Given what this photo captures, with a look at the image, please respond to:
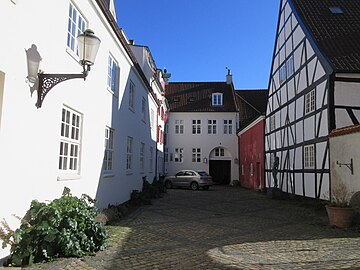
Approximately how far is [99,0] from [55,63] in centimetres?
325

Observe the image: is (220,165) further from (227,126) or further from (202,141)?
(227,126)

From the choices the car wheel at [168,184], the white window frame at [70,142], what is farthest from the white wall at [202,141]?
the white window frame at [70,142]

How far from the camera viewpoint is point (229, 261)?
19.7 ft

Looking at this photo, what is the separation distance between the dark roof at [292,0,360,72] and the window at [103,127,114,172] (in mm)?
8585

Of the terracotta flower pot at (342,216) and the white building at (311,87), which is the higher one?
the white building at (311,87)

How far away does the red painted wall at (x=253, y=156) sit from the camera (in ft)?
79.2

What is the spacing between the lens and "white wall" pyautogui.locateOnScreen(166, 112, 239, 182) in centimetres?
3361

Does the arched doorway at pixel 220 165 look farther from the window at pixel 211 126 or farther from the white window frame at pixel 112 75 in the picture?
the white window frame at pixel 112 75

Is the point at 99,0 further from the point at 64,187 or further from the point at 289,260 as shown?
the point at 289,260

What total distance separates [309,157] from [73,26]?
11.6 meters

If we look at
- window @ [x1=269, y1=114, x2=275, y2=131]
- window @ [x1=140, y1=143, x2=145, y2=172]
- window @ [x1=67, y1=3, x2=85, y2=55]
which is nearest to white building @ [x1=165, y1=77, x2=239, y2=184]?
window @ [x1=269, y1=114, x2=275, y2=131]

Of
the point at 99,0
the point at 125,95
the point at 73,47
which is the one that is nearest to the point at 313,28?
the point at 125,95

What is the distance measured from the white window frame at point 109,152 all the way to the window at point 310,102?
28.8 ft

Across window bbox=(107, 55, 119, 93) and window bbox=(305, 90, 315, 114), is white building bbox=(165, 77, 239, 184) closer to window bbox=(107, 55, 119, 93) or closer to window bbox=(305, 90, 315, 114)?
window bbox=(305, 90, 315, 114)
